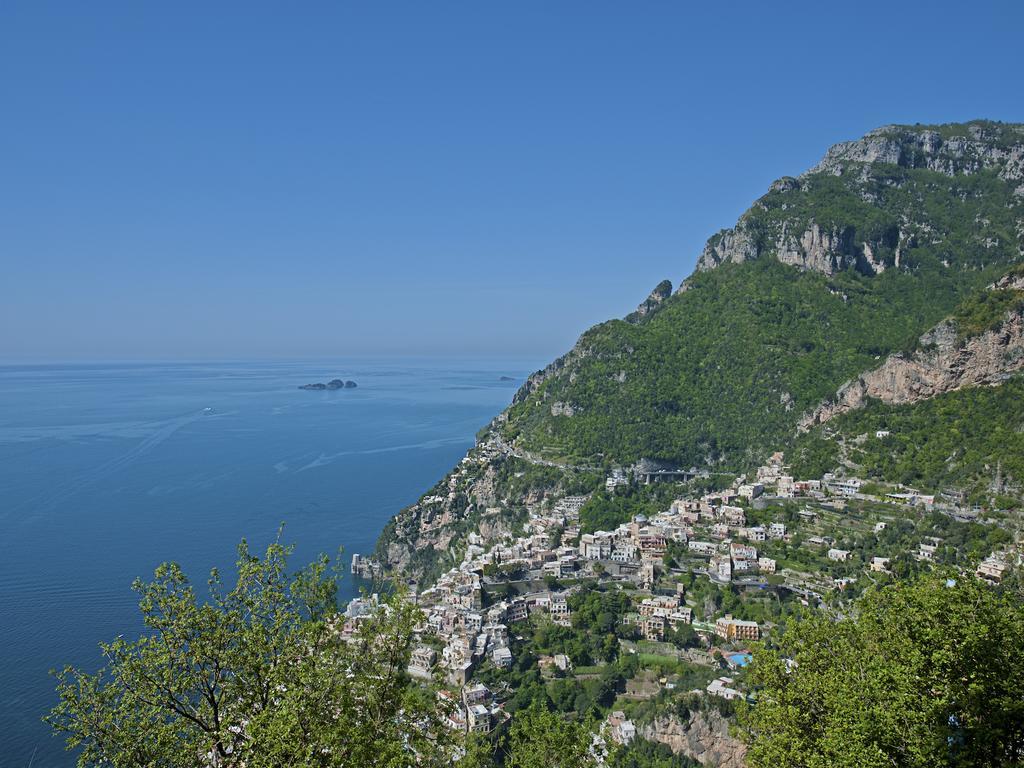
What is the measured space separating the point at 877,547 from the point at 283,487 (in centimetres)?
5048

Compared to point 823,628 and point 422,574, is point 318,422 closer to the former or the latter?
point 422,574

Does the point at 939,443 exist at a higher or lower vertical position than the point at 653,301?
lower

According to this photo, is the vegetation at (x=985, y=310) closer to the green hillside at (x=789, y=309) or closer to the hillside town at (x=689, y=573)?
the hillside town at (x=689, y=573)

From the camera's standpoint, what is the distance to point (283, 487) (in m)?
63.1

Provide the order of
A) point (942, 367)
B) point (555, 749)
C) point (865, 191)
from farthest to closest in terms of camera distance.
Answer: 1. point (865, 191)
2. point (942, 367)
3. point (555, 749)

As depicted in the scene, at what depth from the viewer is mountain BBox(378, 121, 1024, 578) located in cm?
4409

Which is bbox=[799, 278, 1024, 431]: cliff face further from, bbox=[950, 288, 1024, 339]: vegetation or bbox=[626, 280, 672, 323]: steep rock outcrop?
bbox=[626, 280, 672, 323]: steep rock outcrop

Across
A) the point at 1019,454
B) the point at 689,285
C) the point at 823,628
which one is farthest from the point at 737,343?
the point at 823,628

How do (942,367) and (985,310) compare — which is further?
(942,367)

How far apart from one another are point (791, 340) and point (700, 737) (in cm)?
4663

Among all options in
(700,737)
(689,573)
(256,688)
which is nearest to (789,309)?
(689,573)

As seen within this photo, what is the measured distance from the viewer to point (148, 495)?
186 feet

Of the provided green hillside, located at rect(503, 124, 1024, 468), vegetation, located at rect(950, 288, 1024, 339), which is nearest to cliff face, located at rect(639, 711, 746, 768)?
vegetation, located at rect(950, 288, 1024, 339)

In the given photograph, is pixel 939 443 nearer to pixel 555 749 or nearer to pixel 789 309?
pixel 789 309
